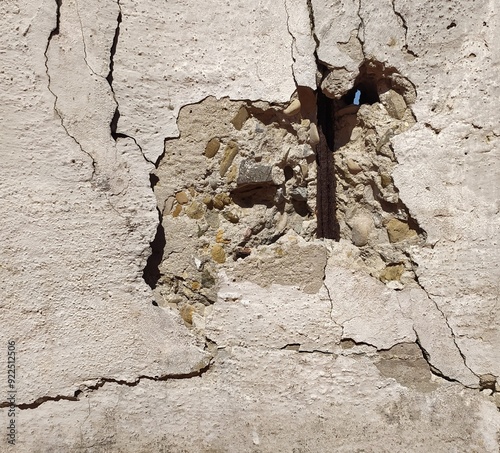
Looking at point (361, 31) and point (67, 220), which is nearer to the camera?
point (67, 220)

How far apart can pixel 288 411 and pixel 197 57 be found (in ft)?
4.55

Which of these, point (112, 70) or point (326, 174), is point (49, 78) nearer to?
point (112, 70)

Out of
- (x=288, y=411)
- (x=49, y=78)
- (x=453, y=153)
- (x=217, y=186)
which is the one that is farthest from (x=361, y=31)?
(x=288, y=411)

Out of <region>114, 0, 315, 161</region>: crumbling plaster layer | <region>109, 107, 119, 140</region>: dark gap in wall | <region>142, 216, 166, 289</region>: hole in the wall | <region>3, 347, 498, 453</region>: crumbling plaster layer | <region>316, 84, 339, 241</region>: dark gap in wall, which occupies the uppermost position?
<region>114, 0, 315, 161</region>: crumbling plaster layer

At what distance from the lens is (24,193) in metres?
2.10

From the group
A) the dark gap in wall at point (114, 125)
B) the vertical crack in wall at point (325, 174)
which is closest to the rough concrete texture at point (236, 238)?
the dark gap in wall at point (114, 125)

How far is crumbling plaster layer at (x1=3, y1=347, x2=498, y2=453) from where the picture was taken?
2170 mm

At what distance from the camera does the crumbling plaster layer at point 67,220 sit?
2096 mm

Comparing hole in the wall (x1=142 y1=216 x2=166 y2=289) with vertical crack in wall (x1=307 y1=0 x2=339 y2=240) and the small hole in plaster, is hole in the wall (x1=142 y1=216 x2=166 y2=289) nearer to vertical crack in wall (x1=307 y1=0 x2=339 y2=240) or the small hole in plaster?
the small hole in plaster

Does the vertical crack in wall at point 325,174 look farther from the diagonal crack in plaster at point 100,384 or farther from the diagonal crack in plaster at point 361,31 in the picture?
the diagonal crack in plaster at point 100,384

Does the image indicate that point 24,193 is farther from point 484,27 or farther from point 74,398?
point 484,27

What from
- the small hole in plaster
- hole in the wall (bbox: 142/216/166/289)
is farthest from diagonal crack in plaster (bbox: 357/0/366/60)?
hole in the wall (bbox: 142/216/166/289)

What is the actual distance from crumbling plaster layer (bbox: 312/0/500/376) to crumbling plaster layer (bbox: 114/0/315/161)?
12.6 inches

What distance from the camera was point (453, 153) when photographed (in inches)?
88.0
